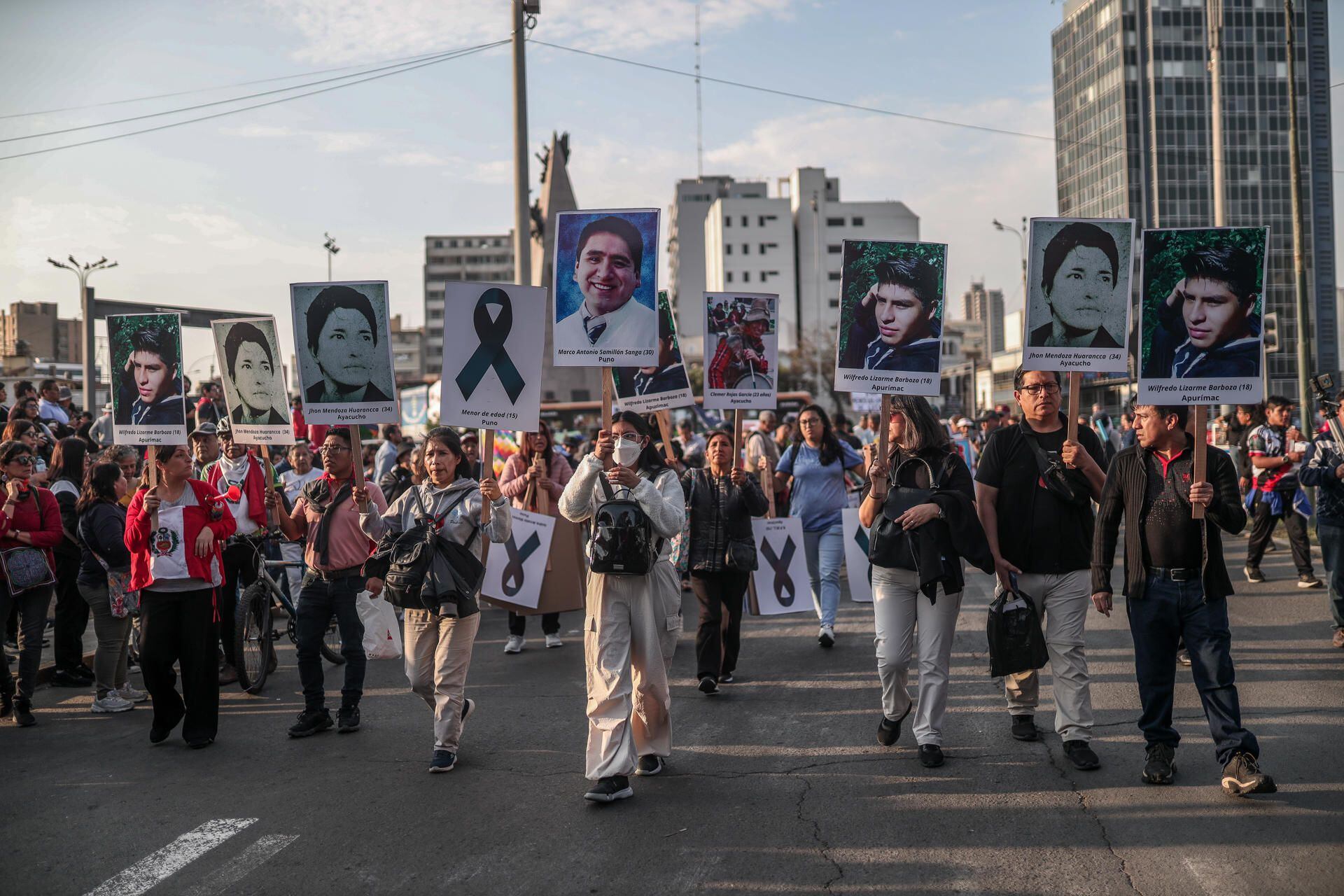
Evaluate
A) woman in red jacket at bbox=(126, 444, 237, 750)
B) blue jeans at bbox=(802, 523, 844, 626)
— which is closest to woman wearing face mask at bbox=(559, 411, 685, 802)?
woman in red jacket at bbox=(126, 444, 237, 750)

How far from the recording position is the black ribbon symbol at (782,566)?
31.1ft

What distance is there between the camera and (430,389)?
3447 centimetres

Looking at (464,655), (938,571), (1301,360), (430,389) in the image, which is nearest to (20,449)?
(464,655)

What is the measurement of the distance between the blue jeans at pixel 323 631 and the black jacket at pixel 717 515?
2.41 meters

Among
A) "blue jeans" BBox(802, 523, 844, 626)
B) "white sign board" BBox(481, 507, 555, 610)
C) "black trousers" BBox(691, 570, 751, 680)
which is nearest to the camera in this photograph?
"black trousers" BBox(691, 570, 751, 680)

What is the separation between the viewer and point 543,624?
10625 millimetres

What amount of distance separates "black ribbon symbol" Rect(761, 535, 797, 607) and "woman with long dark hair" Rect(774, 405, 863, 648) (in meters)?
0.56

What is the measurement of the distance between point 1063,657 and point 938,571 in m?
0.83

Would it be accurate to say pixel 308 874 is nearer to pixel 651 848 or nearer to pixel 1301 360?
pixel 651 848

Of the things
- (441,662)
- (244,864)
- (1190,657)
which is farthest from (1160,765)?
(244,864)

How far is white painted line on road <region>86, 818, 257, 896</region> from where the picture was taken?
4828 mm

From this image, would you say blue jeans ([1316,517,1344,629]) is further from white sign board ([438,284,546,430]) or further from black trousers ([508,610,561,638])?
black trousers ([508,610,561,638])

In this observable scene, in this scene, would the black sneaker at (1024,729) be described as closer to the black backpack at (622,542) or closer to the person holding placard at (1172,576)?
the person holding placard at (1172,576)

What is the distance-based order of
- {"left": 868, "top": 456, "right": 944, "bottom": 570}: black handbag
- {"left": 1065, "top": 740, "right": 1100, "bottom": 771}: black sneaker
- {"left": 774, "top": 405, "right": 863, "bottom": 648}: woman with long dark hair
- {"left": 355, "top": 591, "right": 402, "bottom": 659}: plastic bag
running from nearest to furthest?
{"left": 1065, "top": 740, "right": 1100, "bottom": 771}: black sneaker → {"left": 868, "top": 456, "right": 944, "bottom": 570}: black handbag → {"left": 355, "top": 591, "right": 402, "bottom": 659}: plastic bag → {"left": 774, "top": 405, "right": 863, "bottom": 648}: woman with long dark hair
